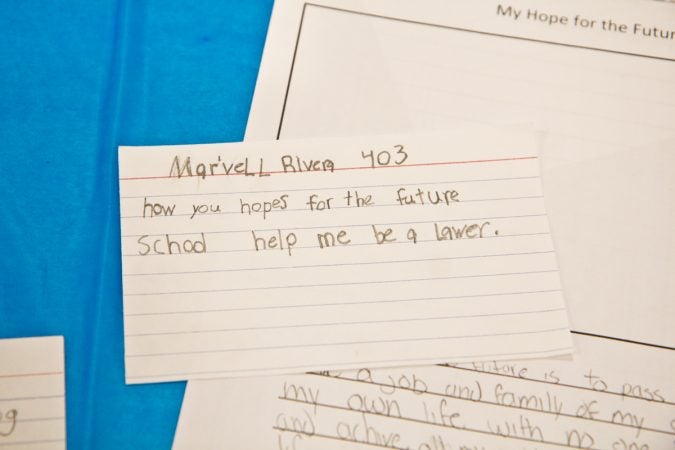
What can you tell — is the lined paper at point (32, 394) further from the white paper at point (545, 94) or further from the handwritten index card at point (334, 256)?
the white paper at point (545, 94)

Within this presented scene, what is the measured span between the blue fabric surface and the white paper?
0.04 m

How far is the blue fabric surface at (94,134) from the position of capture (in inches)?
14.3

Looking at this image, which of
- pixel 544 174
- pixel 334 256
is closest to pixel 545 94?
pixel 544 174

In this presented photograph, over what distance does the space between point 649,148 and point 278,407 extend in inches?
12.1

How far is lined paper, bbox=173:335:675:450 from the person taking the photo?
1.15 feet

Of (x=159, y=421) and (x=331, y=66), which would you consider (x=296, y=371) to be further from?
(x=331, y=66)

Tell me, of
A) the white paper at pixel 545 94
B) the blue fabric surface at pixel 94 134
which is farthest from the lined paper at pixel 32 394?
the white paper at pixel 545 94

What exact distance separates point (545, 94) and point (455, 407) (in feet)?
0.74

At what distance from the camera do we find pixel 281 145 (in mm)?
390

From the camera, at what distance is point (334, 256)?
371 millimetres

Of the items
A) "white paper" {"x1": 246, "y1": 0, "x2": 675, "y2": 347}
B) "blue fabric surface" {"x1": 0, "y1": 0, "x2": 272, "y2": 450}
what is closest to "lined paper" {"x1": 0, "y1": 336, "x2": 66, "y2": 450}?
"blue fabric surface" {"x1": 0, "y1": 0, "x2": 272, "y2": 450}

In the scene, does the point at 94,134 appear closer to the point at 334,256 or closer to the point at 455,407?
the point at 334,256

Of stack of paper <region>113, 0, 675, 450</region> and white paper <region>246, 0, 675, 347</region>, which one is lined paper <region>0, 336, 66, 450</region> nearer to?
stack of paper <region>113, 0, 675, 450</region>

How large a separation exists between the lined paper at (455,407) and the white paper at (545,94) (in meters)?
0.05
